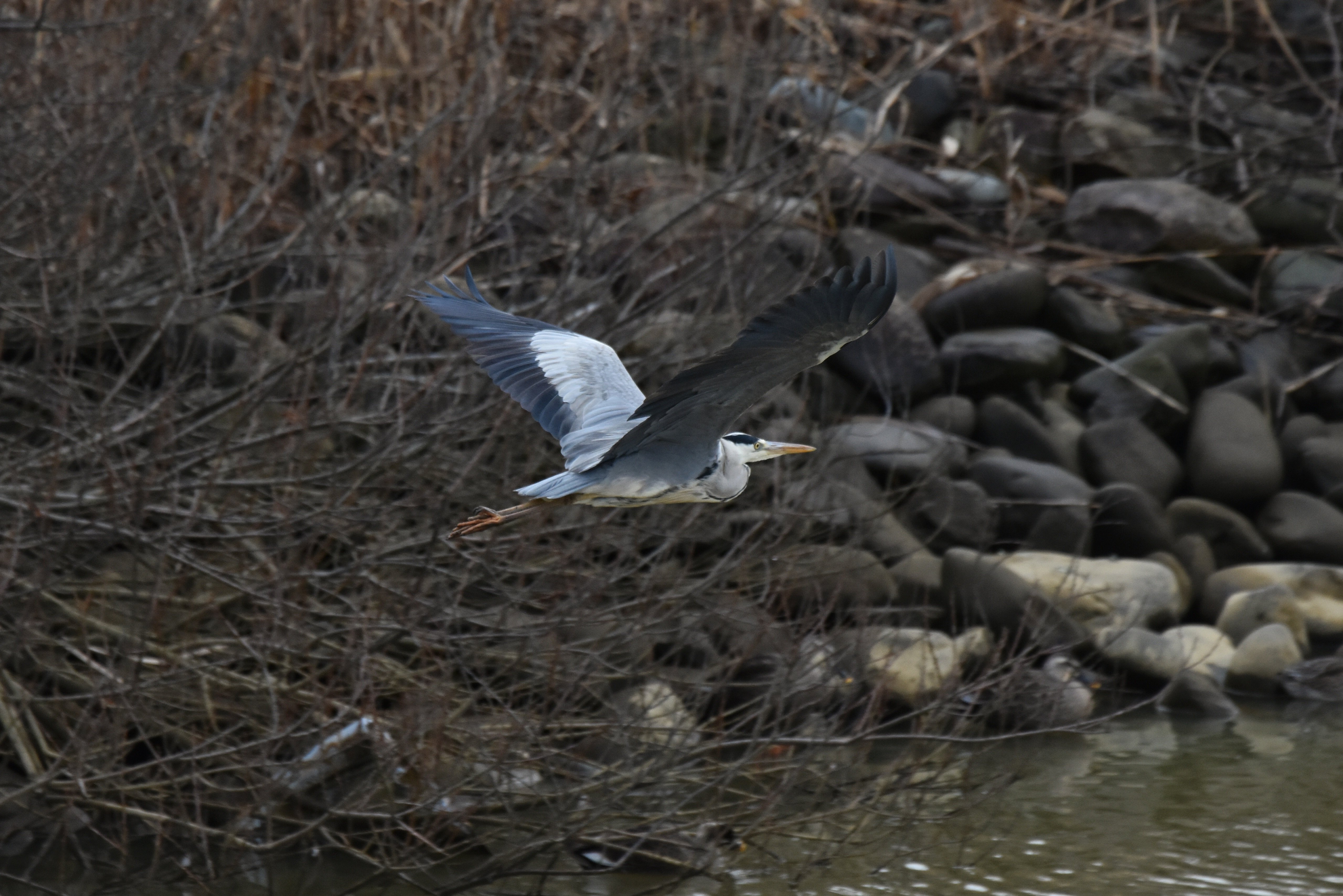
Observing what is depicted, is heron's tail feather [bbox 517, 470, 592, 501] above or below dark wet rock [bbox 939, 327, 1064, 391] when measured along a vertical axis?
above

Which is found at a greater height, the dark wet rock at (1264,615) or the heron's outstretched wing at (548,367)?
the heron's outstretched wing at (548,367)

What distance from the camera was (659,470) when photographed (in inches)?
202

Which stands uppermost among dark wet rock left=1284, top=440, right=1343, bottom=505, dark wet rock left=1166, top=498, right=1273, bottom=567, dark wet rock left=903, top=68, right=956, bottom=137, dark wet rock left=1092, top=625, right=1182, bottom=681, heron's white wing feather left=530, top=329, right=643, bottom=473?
dark wet rock left=903, top=68, right=956, bottom=137

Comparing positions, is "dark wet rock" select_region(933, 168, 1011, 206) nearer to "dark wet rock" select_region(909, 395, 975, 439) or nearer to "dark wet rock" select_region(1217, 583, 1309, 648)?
"dark wet rock" select_region(909, 395, 975, 439)

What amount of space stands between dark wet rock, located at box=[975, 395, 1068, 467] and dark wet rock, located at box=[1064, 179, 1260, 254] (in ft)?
9.45

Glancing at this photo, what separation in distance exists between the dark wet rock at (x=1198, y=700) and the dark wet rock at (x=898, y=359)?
2.58 metres

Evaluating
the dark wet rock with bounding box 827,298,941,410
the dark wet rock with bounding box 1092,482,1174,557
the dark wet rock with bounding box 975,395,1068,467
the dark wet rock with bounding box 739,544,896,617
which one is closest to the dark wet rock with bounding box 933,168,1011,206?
the dark wet rock with bounding box 827,298,941,410

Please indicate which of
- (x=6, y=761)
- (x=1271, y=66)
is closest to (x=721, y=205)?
(x=6, y=761)

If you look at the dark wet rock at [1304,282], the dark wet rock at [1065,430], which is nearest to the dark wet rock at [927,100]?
the dark wet rock at [1304,282]

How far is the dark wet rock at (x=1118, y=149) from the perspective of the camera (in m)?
14.9

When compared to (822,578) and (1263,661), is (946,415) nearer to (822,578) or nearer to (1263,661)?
(1263,661)

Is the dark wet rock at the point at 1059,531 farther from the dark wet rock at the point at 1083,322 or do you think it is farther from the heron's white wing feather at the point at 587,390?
the heron's white wing feather at the point at 587,390

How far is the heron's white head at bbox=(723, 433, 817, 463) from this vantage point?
17.7 ft

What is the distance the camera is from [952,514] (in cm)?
1046
